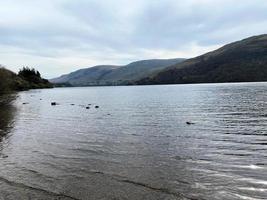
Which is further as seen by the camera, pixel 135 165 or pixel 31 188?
pixel 135 165

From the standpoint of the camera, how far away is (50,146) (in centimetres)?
2984

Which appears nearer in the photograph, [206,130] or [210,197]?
[210,197]

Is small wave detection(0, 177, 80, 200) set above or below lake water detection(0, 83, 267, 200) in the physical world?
above

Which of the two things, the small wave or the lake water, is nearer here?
the small wave

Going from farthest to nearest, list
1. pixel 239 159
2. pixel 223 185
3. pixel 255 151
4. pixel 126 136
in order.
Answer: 1. pixel 126 136
2. pixel 255 151
3. pixel 239 159
4. pixel 223 185

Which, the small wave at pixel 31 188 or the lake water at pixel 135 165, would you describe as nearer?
the small wave at pixel 31 188

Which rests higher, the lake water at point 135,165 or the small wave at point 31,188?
the small wave at point 31,188

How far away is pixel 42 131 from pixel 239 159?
26056 millimetres

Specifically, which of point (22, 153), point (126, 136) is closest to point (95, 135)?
point (126, 136)

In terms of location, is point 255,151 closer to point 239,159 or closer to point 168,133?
point 239,159

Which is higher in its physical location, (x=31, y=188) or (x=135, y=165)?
(x=31, y=188)

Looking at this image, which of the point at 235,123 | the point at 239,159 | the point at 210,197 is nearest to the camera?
the point at 210,197

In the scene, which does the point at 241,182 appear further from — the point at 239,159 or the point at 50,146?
the point at 50,146

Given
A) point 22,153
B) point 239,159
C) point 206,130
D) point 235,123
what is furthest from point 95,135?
point 235,123
